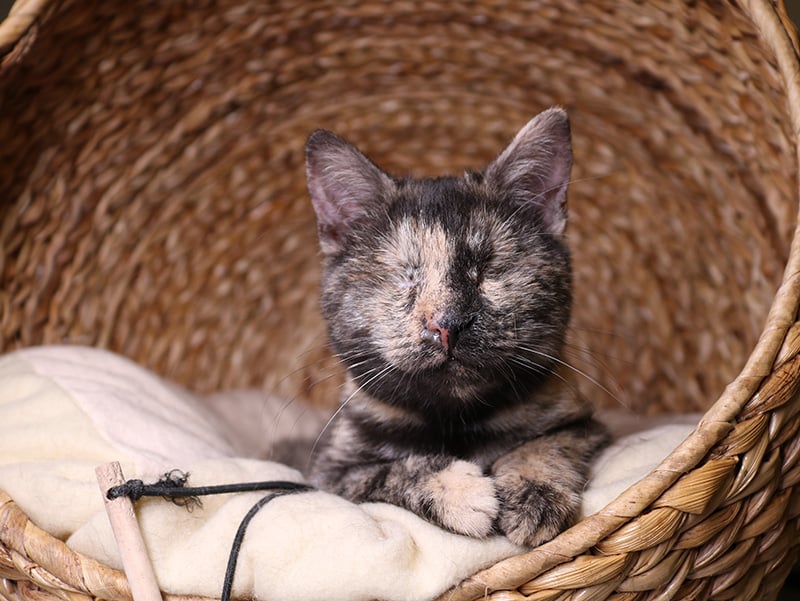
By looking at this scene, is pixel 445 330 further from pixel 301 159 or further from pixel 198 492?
pixel 301 159

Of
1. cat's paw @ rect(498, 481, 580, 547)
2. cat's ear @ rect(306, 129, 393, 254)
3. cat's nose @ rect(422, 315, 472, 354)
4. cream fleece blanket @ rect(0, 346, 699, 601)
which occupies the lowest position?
cat's paw @ rect(498, 481, 580, 547)

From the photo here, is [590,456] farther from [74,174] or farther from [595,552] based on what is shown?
[74,174]

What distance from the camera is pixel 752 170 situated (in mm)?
1741

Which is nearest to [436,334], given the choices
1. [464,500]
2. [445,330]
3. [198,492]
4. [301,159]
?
[445,330]

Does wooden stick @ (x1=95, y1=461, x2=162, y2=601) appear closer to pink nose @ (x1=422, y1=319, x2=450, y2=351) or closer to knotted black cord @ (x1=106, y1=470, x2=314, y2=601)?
knotted black cord @ (x1=106, y1=470, x2=314, y2=601)

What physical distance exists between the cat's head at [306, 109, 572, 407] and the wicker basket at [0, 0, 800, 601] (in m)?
0.14

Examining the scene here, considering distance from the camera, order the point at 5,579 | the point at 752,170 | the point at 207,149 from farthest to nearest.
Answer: the point at 207,149, the point at 752,170, the point at 5,579

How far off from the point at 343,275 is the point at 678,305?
108cm

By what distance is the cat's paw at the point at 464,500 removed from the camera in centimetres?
112

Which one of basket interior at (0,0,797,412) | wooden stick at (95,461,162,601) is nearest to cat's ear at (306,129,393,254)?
basket interior at (0,0,797,412)

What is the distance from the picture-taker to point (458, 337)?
47.1 inches

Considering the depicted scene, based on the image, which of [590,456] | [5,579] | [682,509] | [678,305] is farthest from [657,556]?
[678,305]

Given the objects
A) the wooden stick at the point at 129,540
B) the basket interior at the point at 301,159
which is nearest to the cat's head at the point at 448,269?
the basket interior at the point at 301,159

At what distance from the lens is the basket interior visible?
170cm
